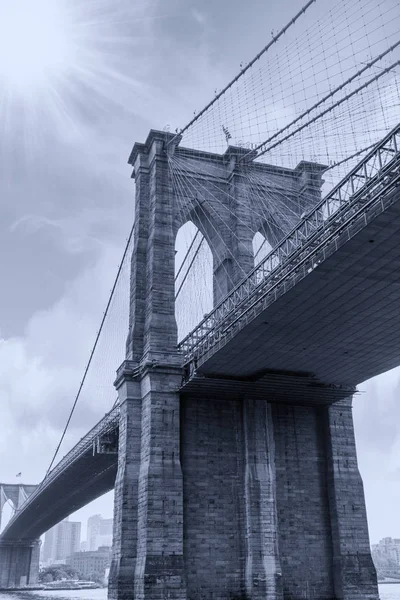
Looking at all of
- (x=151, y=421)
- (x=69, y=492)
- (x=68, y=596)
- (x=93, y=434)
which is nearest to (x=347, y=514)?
(x=151, y=421)

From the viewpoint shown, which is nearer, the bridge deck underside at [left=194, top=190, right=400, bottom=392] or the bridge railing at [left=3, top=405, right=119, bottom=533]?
the bridge deck underside at [left=194, top=190, right=400, bottom=392]

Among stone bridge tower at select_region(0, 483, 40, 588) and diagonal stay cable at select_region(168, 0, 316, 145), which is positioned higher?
diagonal stay cable at select_region(168, 0, 316, 145)

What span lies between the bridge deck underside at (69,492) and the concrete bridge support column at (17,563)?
27.8ft

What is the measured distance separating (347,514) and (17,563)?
96.4 metres

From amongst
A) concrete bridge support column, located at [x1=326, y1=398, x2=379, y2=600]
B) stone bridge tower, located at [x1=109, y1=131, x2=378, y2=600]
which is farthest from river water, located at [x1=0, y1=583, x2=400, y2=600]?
stone bridge tower, located at [x1=109, y1=131, x2=378, y2=600]

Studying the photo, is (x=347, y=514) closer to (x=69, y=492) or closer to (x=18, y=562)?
(x=69, y=492)

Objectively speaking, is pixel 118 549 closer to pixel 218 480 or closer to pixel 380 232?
pixel 218 480

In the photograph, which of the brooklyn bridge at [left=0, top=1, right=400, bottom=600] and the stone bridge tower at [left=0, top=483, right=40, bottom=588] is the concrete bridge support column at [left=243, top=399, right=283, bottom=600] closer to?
the brooklyn bridge at [left=0, top=1, right=400, bottom=600]

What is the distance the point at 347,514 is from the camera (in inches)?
1543

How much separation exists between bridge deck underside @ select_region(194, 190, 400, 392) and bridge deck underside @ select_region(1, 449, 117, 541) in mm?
24238

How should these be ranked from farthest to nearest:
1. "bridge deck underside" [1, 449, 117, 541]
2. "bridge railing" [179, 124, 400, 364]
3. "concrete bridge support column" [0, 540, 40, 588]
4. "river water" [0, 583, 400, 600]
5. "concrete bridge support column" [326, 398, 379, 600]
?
"concrete bridge support column" [0, 540, 40, 588] → "river water" [0, 583, 400, 600] → "bridge deck underside" [1, 449, 117, 541] → "concrete bridge support column" [326, 398, 379, 600] → "bridge railing" [179, 124, 400, 364]

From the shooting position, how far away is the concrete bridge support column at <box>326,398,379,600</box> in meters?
37.7

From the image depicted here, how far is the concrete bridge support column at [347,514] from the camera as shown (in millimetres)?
37688

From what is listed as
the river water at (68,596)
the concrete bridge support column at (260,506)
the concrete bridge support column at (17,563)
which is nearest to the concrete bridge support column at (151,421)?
the concrete bridge support column at (260,506)
